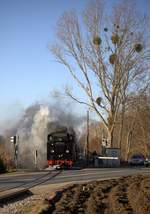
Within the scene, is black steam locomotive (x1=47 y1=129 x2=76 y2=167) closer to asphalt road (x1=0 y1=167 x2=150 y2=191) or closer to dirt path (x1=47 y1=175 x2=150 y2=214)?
asphalt road (x1=0 y1=167 x2=150 y2=191)

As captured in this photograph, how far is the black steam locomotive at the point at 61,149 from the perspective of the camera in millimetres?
49763

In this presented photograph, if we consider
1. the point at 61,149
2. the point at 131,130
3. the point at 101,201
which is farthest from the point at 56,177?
the point at 131,130

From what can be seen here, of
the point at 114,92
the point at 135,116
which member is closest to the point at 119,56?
the point at 114,92

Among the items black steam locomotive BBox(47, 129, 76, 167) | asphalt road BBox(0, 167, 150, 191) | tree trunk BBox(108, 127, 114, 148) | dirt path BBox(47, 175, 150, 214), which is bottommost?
dirt path BBox(47, 175, 150, 214)

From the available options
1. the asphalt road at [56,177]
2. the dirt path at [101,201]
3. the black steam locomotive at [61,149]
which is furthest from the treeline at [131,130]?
the dirt path at [101,201]

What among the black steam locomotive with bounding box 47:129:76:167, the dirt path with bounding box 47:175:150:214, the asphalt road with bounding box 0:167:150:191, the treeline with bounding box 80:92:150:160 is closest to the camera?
the dirt path with bounding box 47:175:150:214

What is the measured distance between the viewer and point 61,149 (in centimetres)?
5022

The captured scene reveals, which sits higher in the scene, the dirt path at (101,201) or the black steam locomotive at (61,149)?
the black steam locomotive at (61,149)

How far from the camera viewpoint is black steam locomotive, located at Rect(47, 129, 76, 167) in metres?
49.8

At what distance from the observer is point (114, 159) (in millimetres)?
59844

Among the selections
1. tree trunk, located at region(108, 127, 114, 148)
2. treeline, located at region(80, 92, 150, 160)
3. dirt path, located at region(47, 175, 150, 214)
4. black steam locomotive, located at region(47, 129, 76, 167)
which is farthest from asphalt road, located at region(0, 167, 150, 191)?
treeline, located at region(80, 92, 150, 160)

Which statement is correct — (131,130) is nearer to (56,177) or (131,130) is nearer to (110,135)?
(110,135)

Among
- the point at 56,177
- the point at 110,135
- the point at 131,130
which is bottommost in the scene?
the point at 56,177

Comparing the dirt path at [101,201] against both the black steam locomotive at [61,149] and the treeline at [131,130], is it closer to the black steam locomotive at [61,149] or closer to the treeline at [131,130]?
the black steam locomotive at [61,149]
